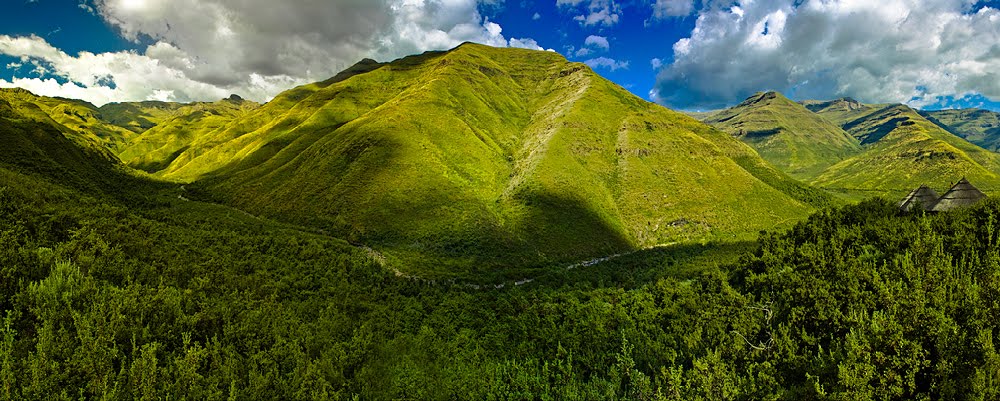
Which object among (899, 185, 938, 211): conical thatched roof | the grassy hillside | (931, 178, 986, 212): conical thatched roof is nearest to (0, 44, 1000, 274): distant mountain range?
the grassy hillside

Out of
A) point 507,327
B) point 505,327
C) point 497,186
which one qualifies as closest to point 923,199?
point 507,327

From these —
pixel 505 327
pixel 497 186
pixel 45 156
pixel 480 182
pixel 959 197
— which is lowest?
pixel 505 327

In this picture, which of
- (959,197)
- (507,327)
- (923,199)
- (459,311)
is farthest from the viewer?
(923,199)

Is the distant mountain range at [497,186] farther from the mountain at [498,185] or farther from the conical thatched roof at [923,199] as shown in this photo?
the conical thatched roof at [923,199]

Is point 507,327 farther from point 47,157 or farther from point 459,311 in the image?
point 47,157

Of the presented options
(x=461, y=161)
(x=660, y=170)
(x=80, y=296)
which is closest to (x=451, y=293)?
(x=80, y=296)

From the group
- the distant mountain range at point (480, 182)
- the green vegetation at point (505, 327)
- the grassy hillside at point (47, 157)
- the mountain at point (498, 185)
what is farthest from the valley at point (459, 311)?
the mountain at point (498, 185)

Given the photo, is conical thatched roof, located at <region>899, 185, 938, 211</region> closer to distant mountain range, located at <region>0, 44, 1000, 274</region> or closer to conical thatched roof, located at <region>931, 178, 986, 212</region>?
conical thatched roof, located at <region>931, 178, 986, 212</region>

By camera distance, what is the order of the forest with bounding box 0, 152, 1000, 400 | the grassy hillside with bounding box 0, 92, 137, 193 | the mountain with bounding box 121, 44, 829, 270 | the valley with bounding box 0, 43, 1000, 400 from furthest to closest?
the mountain with bounding box 121, 44, 829, 270 < the grassy hillside with bounding box 0, 92, 137, 193 < the valley with bounding box 0, 43, 1000, 400 < the forest with bounding box 0, 152, 1000, 400
